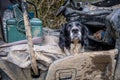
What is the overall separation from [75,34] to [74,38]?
0.15 ft

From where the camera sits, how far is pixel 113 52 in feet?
7.80

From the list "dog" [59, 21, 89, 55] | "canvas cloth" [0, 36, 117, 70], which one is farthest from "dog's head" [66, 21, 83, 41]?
"canvas cloth" [0, 36, 117, 70]

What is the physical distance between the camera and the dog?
255 cm

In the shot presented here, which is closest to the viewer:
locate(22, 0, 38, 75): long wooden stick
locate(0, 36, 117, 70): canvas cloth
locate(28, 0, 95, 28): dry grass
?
locate(22, 0, 38, 75): long wooden stick

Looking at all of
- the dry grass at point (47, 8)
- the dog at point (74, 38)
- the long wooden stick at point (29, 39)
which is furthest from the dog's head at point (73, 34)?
the dry grass at point (47, 8)

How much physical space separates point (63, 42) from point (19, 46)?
16.3 inches

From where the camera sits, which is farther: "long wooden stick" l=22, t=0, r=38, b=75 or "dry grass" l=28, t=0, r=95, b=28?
"dry grass" l=28, t=0, r=95, b=28

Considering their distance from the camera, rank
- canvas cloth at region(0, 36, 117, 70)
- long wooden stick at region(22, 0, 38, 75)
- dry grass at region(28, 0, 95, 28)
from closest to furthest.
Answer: long wooden stick at region(22, 0, 38, 75)
canvas cloth at region(0, 36, 117, 70)
dry grass at region(28, 0, 95, 28)

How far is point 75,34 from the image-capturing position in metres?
2.57

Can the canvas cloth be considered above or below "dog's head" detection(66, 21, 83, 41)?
below

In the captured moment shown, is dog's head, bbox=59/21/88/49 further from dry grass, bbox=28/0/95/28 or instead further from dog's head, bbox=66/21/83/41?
dry grass, bbox=28/0/95/28

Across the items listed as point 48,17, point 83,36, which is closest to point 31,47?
point 83,36

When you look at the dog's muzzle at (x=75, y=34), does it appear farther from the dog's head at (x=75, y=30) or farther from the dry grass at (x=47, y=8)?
the dry grass at (x=47, y=8)

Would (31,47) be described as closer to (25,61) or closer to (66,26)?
(25,61)
